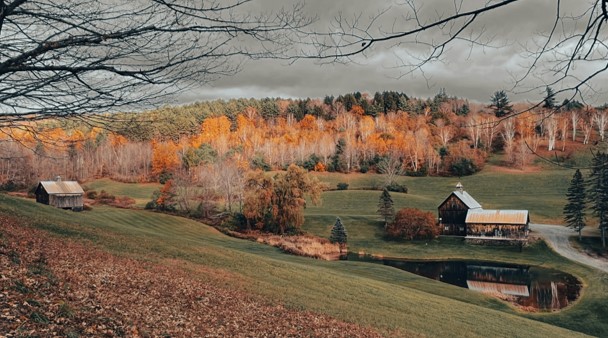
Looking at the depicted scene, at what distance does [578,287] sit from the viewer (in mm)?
31578

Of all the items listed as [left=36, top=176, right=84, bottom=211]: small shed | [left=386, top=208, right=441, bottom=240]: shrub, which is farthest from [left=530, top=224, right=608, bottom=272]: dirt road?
[left=36, top=176, right=84, bottom=211]: small shed

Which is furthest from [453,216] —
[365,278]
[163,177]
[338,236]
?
[163,177]

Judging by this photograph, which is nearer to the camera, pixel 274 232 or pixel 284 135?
pixel 274 232

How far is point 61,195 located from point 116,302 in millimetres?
46412

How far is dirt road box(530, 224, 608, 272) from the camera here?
38.8 m

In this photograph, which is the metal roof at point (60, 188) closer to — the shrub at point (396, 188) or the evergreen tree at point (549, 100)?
the shrub at point (396, 188)

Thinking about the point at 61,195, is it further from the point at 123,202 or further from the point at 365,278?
the point at 365,278

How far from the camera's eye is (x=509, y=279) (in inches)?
1350

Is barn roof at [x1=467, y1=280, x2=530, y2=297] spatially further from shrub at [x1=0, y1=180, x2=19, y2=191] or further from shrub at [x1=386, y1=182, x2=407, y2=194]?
shrub at [x1=0, y1=180, x2=19, y2=191]

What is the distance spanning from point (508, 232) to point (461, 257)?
8834 mm

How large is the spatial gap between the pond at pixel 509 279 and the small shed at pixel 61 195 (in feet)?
109

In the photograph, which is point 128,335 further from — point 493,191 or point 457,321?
point 493,191

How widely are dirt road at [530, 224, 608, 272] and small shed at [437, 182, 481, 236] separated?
7.94 metres

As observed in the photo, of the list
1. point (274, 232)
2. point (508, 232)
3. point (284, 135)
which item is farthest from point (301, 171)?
point (284, 135)
